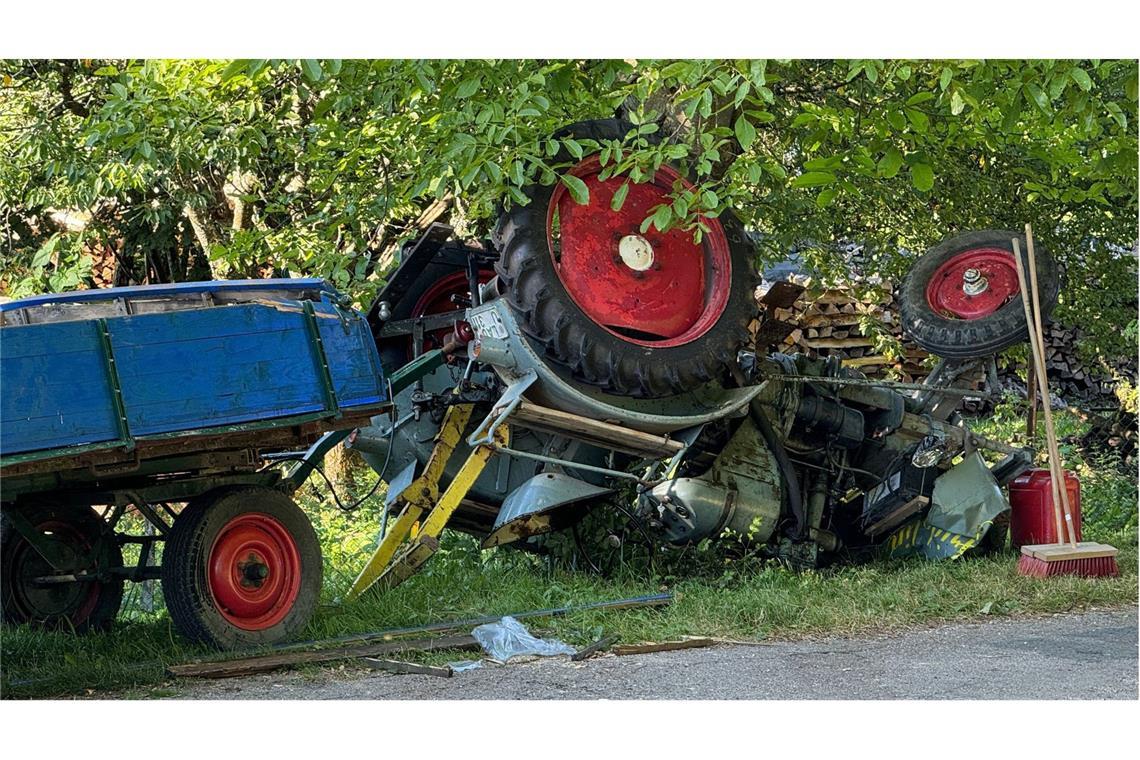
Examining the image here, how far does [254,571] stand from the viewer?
5.12 metres

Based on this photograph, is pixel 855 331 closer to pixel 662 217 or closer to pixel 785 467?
pixel 785 467

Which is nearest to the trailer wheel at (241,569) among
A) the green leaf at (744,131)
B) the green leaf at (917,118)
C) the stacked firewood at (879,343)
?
the green leaf at (744,131)

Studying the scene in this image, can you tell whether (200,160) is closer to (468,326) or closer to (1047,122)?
(468,326)

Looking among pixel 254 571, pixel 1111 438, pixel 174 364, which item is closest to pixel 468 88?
pixel 174 364

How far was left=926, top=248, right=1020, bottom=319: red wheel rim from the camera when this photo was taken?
20.7 ft

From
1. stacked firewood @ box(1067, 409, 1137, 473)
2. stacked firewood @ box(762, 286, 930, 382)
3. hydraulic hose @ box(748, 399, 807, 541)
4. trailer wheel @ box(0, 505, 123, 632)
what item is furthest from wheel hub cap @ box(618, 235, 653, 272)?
stacked firewood @ box(762, 286, 930, 382)

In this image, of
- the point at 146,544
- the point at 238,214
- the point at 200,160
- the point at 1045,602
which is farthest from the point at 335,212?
the point at 1045,602

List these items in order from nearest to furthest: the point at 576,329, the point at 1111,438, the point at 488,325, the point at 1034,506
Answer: the point at 576,329 → the point at 488,325 → the point at 1034,506 → the point at 1111,438

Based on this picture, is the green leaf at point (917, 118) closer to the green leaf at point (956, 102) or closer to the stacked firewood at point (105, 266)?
the green leaf at point (956, 102)

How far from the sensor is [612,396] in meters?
5.87

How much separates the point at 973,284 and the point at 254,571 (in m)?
3.59

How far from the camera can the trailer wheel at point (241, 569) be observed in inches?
193

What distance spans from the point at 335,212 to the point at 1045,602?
14.1 ft

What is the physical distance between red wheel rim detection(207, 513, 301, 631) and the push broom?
10.3 ft
